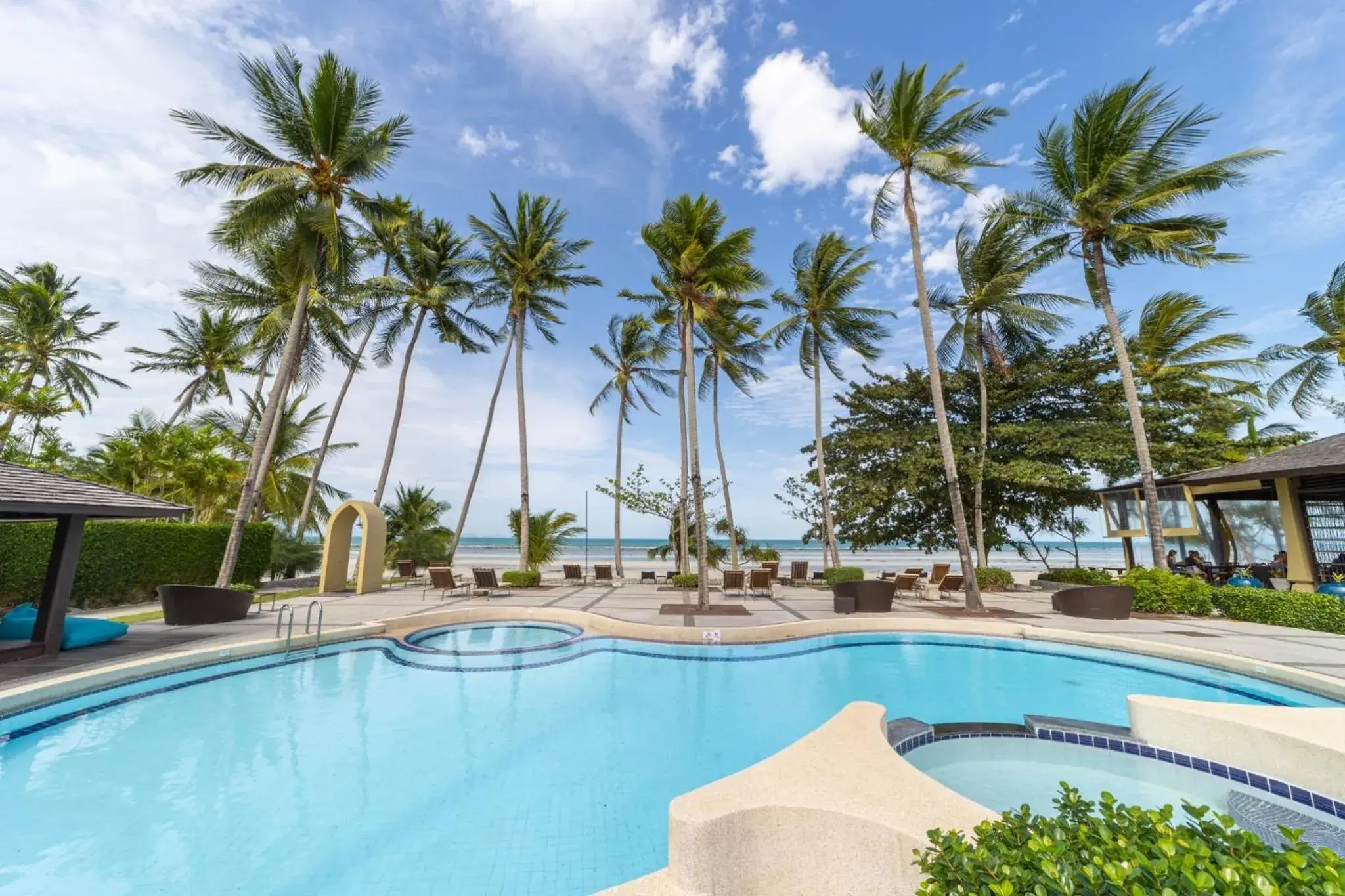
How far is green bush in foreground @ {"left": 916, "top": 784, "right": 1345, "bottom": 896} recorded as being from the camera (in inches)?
44.2

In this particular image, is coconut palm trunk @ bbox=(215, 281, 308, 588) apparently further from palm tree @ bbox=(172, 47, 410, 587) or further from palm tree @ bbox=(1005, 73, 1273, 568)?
palm tree @ bbox=(1005, 73, 1273, 568)

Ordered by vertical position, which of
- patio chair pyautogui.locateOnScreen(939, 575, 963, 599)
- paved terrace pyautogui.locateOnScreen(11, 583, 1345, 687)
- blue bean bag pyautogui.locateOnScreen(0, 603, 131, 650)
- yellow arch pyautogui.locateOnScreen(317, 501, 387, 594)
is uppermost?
yellow arch pyautogui.locateOnScreen(317, 501, 387, 594)

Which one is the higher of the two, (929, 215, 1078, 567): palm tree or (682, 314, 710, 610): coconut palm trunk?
(929, 215, 1078, 567): palm tree

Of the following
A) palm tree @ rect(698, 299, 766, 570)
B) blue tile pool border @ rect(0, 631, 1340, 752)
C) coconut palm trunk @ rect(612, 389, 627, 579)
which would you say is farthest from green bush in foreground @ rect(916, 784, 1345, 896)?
coconut palm trunk @ rect(612, 389, 627, 579)

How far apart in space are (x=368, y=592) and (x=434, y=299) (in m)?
10.8

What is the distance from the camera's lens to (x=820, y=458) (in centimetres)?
1719

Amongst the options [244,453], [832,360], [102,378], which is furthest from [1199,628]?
[102,378]

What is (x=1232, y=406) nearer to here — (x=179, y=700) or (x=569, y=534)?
(x=569, y=534)

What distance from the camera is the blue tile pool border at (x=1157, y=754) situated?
10.1 ft

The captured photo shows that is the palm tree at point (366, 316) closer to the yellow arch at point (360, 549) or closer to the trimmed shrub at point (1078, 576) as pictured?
the yellow arch at point (360, 549)

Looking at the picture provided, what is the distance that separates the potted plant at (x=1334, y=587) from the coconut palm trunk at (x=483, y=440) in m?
23.3

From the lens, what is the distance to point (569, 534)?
21688mm

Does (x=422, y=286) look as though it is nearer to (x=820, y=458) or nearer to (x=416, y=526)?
(x=416, y=526)

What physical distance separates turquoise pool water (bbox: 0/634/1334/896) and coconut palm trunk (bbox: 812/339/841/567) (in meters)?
8.25
